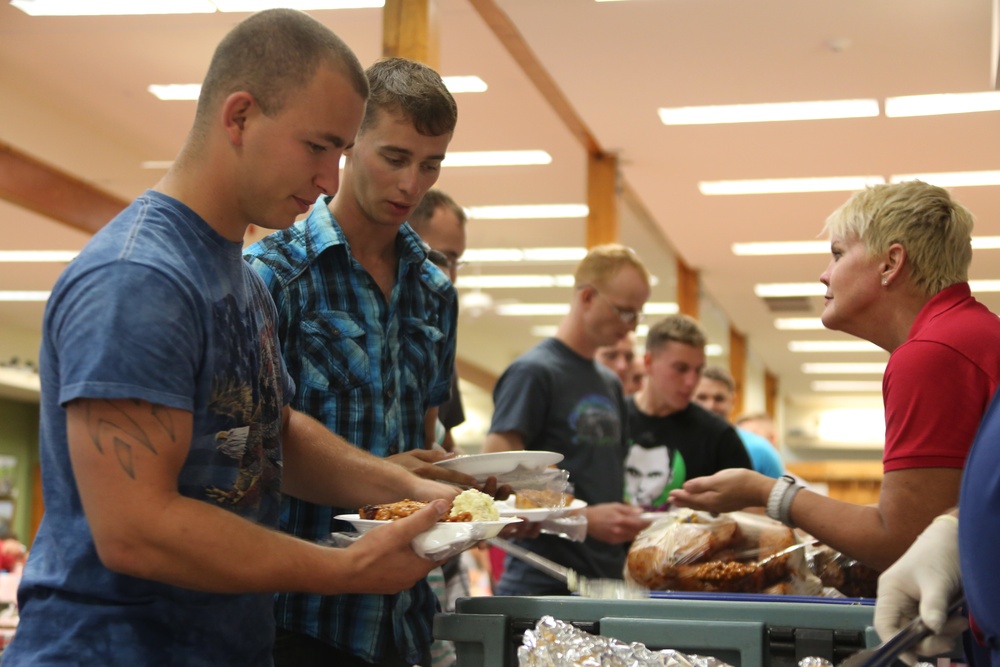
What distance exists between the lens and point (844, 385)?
1994 centimetres

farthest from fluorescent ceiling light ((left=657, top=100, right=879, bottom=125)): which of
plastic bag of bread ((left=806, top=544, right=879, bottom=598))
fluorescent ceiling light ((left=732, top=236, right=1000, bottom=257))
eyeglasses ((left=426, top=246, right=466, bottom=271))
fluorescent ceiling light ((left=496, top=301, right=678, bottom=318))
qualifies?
fluorescent ceiling light ((left=496, top=301, right=678, bottom=318))

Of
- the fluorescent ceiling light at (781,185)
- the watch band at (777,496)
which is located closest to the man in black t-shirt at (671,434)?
the watch band at (777,496)

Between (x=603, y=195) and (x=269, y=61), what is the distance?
6973 mm

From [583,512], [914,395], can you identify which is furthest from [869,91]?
[914,395]

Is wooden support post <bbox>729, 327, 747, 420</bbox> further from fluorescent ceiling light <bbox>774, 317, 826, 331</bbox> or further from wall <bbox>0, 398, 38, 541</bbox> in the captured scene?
wall <bbox>0, 398, 38, 541</bbox>

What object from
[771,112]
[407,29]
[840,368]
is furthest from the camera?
[840,368]

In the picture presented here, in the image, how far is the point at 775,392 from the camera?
2020 cm

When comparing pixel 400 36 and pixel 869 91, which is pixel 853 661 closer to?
pixel 400 36

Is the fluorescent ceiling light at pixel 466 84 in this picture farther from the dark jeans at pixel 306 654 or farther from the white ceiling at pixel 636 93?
the dark jeans at pixel 306 654

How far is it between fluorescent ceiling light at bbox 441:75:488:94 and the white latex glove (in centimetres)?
578

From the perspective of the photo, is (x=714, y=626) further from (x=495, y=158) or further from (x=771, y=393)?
(x=771, y=393)

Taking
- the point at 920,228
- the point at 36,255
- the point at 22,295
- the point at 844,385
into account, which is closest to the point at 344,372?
the point at 920,228

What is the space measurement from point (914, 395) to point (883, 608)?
1.76 feet

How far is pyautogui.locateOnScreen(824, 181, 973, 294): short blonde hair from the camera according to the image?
2.04 m
